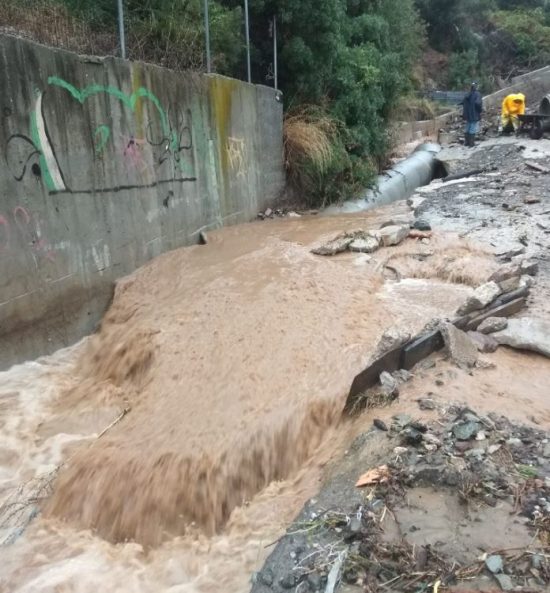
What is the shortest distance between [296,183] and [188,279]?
16.1 ft

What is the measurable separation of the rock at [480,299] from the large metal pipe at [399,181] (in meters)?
5.45

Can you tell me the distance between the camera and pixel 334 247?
7.44 m

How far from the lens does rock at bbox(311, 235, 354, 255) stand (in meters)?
7.41

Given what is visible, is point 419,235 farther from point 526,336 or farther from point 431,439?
point 431,439

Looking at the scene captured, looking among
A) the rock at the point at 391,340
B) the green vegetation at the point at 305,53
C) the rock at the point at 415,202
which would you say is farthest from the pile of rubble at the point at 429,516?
the rock at the point at 415,202

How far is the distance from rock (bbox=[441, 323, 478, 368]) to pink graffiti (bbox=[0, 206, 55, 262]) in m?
3.63

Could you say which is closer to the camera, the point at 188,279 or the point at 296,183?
the point at 188,279

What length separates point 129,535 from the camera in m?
3.54

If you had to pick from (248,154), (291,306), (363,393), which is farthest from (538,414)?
(248,154)

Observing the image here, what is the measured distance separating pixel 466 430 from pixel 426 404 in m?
0.42

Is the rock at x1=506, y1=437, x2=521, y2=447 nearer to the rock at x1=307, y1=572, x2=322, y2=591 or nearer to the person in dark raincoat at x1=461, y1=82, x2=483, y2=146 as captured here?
the rock at x1=307, y1=572, x2=322, y2=591

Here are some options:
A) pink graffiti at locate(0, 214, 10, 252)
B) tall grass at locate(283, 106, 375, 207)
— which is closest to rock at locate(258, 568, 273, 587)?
pink graffiti at locate(0, 214, 10, 252)

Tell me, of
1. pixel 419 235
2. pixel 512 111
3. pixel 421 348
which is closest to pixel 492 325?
pixel 421 348

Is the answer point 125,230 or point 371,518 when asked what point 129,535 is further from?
point 125,230
